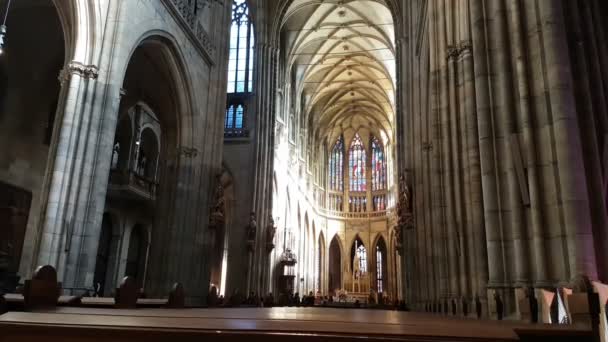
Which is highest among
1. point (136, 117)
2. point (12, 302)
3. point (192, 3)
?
point (192, 3)

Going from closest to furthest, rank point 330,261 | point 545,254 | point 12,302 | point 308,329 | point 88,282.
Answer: point 308,329 < point 12,302 < point 545,254 < point 88,282 < point 330,261

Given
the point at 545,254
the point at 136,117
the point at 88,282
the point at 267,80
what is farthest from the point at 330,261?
the point at 545,254

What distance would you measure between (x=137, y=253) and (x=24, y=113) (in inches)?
371

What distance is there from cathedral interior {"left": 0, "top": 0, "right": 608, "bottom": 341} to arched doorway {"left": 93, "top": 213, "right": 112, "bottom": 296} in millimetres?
89

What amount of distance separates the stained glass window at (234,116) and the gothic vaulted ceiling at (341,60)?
6941 mm

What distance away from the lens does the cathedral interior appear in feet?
15.3

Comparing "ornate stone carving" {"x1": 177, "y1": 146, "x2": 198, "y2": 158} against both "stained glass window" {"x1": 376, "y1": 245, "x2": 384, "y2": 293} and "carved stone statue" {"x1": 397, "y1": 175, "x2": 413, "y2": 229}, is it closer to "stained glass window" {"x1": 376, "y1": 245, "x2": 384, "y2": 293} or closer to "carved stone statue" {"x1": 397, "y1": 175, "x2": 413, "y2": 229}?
"carved stone statue" {"x1": 397, "y1": 175, "x2": 413, "y2": 229}

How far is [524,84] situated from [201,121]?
11003 mm

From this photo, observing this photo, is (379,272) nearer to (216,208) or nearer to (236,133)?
(236,133)

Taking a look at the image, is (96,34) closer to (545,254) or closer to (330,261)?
(545,254)

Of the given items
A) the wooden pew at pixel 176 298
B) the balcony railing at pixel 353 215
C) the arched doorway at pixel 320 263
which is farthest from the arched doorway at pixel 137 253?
the balcony railing at pixel 353 215

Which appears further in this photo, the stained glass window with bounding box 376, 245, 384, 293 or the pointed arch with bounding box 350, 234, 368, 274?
the pointed arch with bounding box 350, 234, 368, 274

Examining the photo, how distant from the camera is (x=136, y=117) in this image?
63.6 ft

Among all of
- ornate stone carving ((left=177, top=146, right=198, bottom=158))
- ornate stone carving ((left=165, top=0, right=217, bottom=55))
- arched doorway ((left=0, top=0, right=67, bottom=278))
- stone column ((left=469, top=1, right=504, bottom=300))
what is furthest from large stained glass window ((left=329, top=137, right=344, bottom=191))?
stone column ((left=469, top=1, right=504, bottom=300))
